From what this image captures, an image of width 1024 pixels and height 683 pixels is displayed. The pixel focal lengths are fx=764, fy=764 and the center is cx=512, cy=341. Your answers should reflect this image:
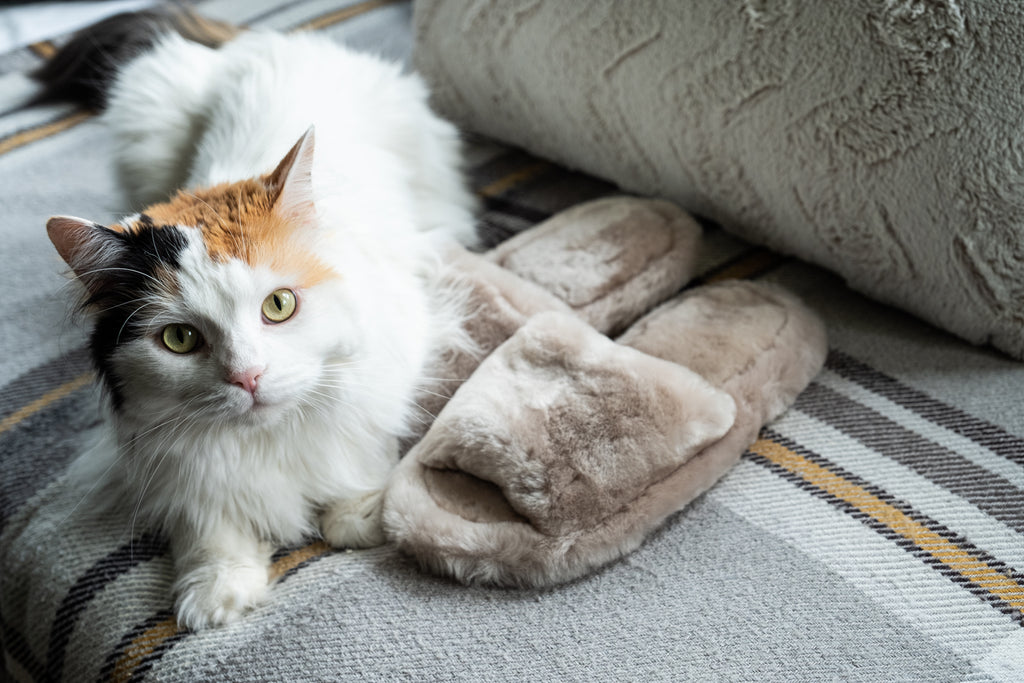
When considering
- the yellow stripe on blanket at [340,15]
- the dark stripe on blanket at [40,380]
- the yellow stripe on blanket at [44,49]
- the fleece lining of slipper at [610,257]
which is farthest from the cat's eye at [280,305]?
the yellow stripe on blanket at [44,49]

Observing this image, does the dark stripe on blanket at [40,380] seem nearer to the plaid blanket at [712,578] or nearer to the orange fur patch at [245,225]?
the plaid blanket at [712,578]

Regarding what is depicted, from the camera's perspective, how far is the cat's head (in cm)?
72

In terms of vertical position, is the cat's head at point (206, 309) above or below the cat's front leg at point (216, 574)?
above

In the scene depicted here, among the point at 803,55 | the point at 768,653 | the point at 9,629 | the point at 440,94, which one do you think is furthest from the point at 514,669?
the point at 440,94

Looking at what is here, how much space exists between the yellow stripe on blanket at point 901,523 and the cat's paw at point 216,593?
0.59 m

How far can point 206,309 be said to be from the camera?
718 mm

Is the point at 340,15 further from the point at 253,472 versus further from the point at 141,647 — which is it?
the point at 141,647

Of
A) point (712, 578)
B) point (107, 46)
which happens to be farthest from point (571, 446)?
point (107, 46)

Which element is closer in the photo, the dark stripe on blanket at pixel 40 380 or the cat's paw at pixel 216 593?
the cat's paw at pixel 216 593

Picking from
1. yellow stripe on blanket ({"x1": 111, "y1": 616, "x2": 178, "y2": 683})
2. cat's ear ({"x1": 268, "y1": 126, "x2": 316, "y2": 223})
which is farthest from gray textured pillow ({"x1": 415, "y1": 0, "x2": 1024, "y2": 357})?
yellow stripe on blanket ({"x1": 111, "y1": 616, "x2": 178, "y2": 683})

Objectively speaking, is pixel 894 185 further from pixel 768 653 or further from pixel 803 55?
pixel 768 653

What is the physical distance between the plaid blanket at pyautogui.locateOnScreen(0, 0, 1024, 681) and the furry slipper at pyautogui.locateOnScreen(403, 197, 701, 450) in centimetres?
24

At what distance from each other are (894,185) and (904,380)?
0.25 m

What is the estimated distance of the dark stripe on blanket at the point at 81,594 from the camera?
805mm
